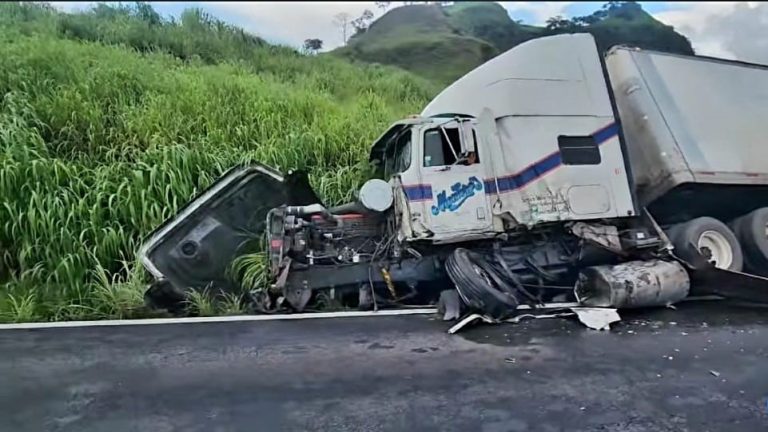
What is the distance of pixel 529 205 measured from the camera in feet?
21.0

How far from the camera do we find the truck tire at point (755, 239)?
6.96 meters

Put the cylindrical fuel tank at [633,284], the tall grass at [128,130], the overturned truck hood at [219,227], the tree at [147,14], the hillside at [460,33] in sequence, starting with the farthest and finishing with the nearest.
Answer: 1. the tree at [147,14]
2. the hillside at [460,33]
3. the tall grass at [128,130]
4. the overturned truck hood at [219,227]
5. the cylindrical fuel tank at [633,284]

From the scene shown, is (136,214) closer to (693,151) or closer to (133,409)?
(133,409)

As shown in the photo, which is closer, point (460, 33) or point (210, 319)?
point (210, 319)

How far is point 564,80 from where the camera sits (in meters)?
6.79

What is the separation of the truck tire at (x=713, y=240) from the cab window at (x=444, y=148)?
88.6 inches

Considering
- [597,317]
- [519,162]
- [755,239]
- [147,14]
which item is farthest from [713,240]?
[147,14]

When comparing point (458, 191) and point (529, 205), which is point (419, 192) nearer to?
point (458, 191)

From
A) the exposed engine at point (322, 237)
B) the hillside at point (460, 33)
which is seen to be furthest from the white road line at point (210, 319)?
the hillside at point (460, 33)

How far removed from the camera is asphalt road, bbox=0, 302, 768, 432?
367 cm

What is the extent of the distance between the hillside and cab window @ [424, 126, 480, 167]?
5.04 metres

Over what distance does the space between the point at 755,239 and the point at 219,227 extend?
564 cm

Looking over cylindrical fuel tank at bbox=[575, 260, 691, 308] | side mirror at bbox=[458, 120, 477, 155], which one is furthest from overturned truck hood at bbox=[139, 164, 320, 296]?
cylindrical fuel tank at bbox=[575, 260, 691, 308]

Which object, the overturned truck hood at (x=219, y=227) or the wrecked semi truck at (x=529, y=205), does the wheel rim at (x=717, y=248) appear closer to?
the wrecked semi truck at (x=529, y=205)
